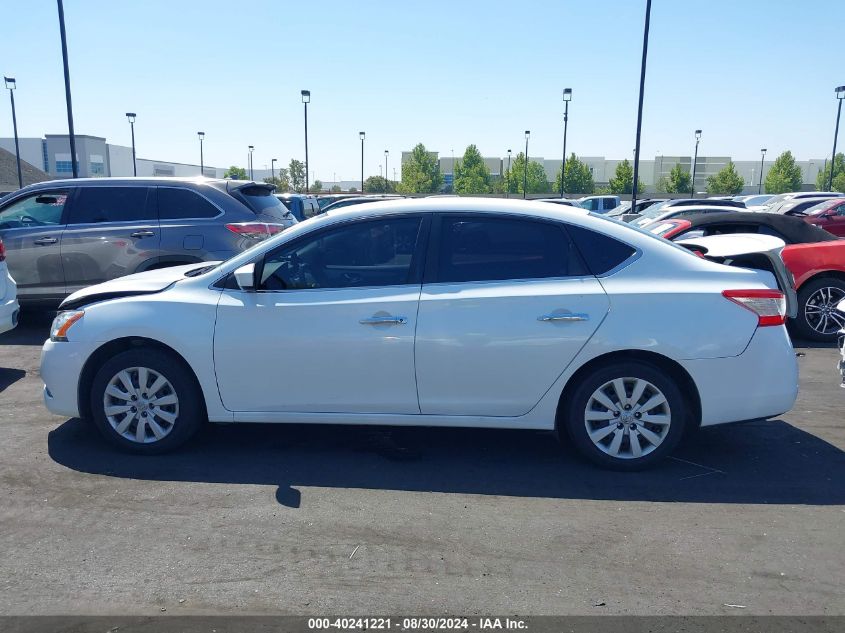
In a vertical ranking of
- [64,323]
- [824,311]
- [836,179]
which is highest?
[836,179]

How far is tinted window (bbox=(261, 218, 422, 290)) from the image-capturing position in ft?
15.9

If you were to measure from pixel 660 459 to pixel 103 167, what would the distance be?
103 metres

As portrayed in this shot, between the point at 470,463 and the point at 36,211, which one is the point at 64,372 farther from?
the point at 36,211

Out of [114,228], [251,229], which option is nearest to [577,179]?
[251,229]

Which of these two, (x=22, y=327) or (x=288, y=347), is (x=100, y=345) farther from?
(x=22, y=327)

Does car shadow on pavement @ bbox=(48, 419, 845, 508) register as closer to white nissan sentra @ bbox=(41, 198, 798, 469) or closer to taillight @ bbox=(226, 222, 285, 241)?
white nissan sentra @ bbox=(41, 198, 798, 469)

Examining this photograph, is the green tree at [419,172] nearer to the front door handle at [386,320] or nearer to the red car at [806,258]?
the red car at [806,258]

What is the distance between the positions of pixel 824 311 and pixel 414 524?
7119 millimetres

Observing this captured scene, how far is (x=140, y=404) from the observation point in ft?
16.2

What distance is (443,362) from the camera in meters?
4.61

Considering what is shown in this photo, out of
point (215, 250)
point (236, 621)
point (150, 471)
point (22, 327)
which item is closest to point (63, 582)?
point (236, 621)

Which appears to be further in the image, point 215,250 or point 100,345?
point 215,250

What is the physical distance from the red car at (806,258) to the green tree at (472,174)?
7658 centimetres

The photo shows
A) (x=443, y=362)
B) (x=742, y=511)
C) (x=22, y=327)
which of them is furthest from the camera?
(x=22, y=327)
